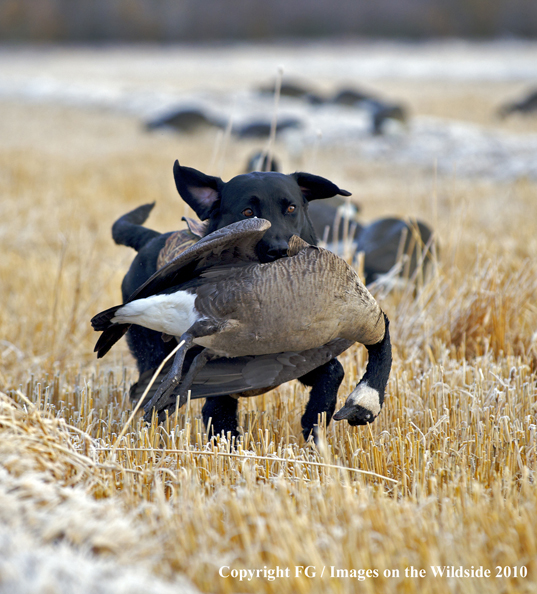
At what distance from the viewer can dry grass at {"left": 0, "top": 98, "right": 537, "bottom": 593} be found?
168cm

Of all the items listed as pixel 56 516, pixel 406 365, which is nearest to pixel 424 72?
pixel 406 365

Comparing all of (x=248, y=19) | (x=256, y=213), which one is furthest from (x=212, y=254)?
(x=248, y=19)

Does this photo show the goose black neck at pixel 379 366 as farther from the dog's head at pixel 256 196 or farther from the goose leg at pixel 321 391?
the dog's head at pixel 256 196

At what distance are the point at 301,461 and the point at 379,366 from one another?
1.53ft

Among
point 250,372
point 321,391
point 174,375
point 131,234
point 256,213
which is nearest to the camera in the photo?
point 174,375

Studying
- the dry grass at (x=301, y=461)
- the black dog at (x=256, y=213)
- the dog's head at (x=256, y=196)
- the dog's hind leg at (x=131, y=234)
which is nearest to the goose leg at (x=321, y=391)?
the black dog at (x=256, y=213)

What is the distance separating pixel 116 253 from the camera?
642 centimetres

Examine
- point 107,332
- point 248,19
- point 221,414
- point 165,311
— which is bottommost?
point 221,414

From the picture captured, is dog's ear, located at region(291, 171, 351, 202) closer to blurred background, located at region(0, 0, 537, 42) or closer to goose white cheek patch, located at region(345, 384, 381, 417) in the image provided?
goose white cheek patch, located at region(345, 384, 381, 417)

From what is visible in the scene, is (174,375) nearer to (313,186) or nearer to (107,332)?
(107,332)

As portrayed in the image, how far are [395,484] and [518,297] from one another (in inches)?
86.1

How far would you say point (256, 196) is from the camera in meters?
2.55

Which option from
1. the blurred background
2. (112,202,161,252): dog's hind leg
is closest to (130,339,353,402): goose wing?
(112,202,161,252): dog's hind leg

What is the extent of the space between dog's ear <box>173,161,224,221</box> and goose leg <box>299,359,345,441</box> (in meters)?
0.77
